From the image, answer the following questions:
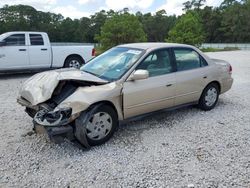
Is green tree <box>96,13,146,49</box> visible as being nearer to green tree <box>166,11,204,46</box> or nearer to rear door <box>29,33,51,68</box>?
green tree <box>166,11,204,46</box>

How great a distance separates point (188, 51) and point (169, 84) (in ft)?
3.23

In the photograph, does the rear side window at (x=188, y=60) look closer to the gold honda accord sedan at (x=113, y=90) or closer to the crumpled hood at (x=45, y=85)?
the gold honda accord sedan at (x=113, y=90)

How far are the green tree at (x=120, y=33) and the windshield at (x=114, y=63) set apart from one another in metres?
25.0

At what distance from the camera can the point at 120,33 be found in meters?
29.8

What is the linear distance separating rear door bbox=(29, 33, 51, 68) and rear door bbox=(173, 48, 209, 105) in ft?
19.1

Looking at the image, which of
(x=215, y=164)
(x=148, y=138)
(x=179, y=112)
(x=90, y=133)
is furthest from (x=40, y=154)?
(x=179, y=112)

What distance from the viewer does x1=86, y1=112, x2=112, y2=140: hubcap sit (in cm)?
371

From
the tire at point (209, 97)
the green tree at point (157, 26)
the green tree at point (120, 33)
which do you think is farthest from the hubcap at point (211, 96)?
the green tree at point (157, 26)

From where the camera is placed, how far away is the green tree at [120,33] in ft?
97.7

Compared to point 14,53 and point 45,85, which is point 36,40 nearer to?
point 14,53

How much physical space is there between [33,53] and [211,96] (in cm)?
627

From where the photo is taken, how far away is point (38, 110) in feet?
12.7

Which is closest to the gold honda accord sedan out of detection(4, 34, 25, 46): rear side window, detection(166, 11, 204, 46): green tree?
detection(4, 34, 25, 46): rear side window

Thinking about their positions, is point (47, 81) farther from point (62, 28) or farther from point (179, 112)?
point (62, 28)
